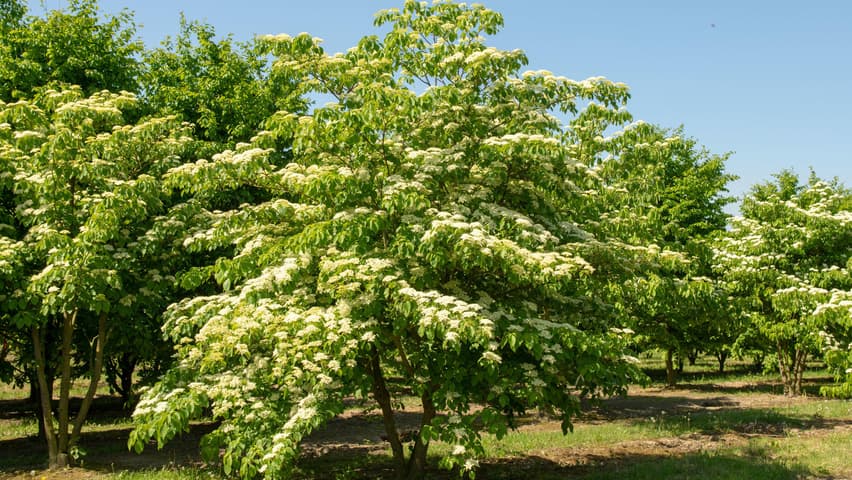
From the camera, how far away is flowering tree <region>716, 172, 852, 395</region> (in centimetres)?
1809

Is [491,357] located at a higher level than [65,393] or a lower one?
higher

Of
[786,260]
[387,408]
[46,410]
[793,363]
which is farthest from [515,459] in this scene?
[793,363]

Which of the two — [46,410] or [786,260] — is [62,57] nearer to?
[46,410]

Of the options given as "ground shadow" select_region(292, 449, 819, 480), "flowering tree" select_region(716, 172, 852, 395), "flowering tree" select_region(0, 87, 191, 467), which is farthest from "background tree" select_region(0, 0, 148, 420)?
"flowering tree" select_region(716, 172, 852, 395)

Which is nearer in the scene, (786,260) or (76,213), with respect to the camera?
(76,213)

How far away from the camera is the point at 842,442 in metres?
13.1

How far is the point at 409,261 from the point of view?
8.77 metres

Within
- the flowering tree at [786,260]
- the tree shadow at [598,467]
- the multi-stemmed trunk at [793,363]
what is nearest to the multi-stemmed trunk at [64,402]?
the tree shadow at [598,467]

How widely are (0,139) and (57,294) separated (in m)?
3.34

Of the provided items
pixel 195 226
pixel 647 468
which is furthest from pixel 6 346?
pixel 647 468

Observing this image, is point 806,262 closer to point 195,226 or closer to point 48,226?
point 195,226

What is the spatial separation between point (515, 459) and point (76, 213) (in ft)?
31.1

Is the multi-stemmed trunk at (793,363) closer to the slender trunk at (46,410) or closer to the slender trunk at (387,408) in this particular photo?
the slender trunk at (387,408)

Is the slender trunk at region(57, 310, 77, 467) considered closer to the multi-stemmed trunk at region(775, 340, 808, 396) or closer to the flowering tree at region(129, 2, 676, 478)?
the flowering tree at region(129, 2, 676, 478)
